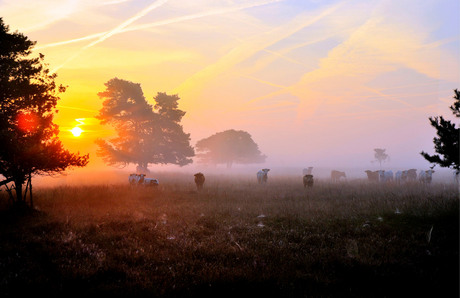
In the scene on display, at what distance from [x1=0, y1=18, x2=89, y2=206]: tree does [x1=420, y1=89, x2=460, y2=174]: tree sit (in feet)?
54.2

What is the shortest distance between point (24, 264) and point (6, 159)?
7193 millimetres

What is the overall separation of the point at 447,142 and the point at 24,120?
19.0 metres

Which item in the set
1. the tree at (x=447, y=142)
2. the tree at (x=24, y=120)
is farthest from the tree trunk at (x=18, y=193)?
the tree at (x=447, y=142)

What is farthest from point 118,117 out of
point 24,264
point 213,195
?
point 24,264

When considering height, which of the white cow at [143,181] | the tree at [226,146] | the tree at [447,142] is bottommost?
the white cow at [143,181]

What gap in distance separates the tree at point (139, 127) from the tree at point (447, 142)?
113 ft

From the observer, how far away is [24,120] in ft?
42.1

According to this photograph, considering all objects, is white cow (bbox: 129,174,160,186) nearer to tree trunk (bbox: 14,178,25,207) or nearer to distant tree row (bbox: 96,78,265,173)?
tree trunk (bbox: 14,178,25,207)

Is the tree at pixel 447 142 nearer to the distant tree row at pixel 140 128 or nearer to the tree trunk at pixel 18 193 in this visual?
the tree trunk at pixel 18 193

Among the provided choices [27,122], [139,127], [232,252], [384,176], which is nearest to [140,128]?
[139,127]

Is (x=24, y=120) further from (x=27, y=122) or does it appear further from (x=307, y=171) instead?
(x=307, y=171)

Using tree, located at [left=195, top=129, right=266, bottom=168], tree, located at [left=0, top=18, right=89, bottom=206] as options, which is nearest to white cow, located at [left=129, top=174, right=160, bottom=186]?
tree, located at [left=0, top=18, right=89, bottom=206]

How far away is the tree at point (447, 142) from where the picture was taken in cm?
1146

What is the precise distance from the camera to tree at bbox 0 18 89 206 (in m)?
11.8
